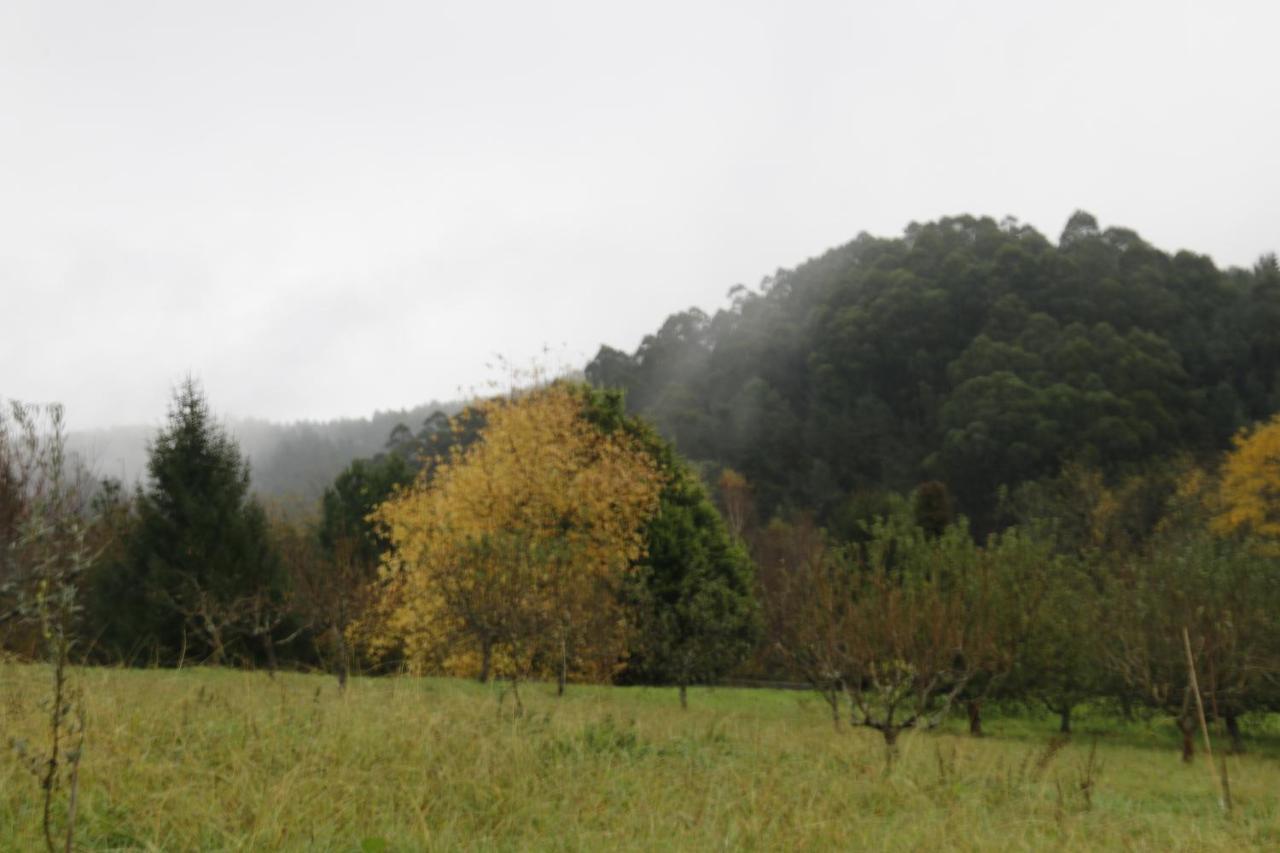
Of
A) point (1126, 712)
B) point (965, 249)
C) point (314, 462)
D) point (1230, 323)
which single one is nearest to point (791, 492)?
point (965, 249)

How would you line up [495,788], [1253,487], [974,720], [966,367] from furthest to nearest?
[966,367] → [1253,487] → [974,720] → [495,788]

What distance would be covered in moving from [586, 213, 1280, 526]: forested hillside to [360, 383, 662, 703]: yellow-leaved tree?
670 inches

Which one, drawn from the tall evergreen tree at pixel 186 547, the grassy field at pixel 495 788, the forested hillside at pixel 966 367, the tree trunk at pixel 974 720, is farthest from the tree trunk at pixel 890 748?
the forested hillside at pixel 966 367

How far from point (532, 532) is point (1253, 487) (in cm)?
3028

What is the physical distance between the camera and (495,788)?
20.3ft

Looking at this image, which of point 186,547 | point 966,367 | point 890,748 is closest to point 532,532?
point 186,547

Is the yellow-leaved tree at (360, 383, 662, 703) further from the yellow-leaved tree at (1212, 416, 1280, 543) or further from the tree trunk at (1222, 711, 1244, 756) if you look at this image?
the yellow-leaved tree at (1212, 416, 1280, 543)

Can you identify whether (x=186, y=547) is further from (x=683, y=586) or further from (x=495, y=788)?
(x=495, y=788)

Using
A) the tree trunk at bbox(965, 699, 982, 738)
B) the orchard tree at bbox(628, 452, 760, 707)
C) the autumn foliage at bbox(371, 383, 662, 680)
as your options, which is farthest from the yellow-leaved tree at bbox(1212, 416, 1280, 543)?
the autumn foliage at bbox(371, 383, 662, 680)

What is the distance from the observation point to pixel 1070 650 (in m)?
19.9

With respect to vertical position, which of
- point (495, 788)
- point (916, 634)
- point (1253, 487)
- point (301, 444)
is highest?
point (301, 444)

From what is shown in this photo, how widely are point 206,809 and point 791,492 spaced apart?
156ft

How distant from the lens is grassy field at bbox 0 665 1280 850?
17.7ft

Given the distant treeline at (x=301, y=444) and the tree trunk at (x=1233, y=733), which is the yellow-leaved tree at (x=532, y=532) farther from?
the distant treeline at (x=301, y=444)
